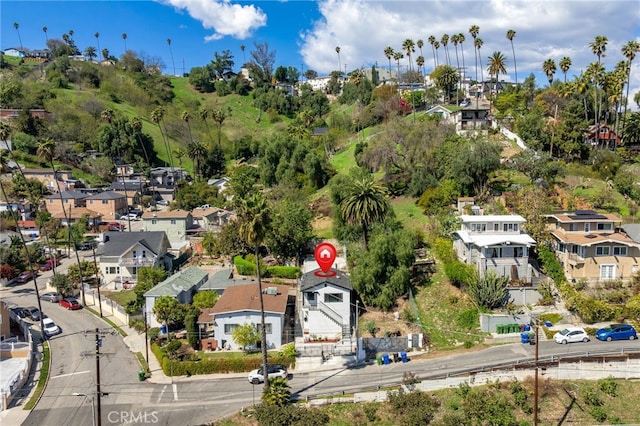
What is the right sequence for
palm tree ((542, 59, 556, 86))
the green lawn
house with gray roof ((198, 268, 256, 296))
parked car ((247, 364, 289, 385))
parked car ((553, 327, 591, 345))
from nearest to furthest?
parked car ((247, 364, 289, 385)) < parked car ((553, 327, 591, 345)) < house with gray roof ((198, 268, 256, 296)) < the green lawn < palm tree ((542, 59, 556, 86))

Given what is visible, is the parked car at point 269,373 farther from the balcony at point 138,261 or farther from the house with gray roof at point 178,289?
the balcony at point 138,261

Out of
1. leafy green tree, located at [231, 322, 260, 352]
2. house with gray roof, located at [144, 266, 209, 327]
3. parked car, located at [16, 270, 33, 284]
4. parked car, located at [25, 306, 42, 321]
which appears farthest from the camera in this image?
parked car, located at [16, 270, 33, 284]

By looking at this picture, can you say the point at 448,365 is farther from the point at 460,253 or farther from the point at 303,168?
the point at 303,168

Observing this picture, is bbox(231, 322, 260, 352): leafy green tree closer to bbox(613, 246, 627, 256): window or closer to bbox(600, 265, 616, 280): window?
bbox(600, 265, 616, 280): window

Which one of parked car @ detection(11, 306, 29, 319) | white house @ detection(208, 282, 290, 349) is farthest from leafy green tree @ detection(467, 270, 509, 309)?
parked car @ detection(11, 306, 29, 319)

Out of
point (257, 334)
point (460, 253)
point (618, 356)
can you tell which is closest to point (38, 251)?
point (257, 334)

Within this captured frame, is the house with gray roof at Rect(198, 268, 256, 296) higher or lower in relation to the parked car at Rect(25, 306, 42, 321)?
higher

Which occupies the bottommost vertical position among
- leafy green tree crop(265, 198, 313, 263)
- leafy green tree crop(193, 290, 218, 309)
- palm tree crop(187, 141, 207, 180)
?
leafy green tree crop(193, 290, 218, 309)

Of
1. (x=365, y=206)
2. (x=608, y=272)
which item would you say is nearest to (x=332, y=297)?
(x=365, y=206)
